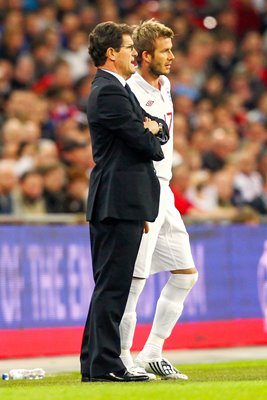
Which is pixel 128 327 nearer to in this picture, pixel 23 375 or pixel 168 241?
pixel 168 241

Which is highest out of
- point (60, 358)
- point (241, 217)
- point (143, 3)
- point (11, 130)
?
point (143, 3)

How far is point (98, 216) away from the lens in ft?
31.2

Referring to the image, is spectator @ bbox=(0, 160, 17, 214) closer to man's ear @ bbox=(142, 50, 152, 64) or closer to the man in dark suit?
man's ear @ bbox=(142, 50, 152, 64)

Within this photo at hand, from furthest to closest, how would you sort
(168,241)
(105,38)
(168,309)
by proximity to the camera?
(168,309), (168,241), (105,38)

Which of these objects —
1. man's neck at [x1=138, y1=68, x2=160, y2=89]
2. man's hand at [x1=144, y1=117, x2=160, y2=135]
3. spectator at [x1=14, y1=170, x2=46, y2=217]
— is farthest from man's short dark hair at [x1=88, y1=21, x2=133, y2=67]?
spectator at [x1=14, y1=170, x2=46, y2=217]

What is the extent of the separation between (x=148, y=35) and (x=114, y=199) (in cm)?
145

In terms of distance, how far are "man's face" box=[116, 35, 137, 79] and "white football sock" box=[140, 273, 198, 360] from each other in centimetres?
165

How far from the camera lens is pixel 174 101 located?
1962 centimetres

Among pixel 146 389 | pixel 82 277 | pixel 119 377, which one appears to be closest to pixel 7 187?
pixel 82 277

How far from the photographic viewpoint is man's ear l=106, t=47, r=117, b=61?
9.66 metres

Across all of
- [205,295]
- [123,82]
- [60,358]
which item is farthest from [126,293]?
[205,295]

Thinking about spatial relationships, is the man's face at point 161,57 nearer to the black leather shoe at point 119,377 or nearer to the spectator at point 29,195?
the black leather shoe at point 119,377

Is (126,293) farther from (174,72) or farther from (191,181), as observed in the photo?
(174,72)

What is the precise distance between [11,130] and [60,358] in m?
3.03
